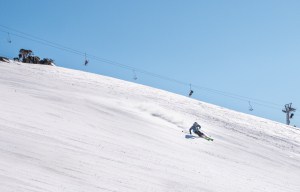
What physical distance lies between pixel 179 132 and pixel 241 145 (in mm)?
4829

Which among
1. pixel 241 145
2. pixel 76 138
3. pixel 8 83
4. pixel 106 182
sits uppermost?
pixel 8 83

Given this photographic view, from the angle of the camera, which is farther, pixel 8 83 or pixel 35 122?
pixel 8 83

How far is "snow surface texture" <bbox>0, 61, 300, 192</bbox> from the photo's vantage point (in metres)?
12.3

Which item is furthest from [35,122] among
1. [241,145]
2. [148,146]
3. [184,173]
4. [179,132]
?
[241,145]

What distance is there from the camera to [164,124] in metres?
26.3

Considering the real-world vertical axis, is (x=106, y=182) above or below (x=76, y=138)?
below

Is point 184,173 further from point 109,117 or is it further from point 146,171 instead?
point 109,117

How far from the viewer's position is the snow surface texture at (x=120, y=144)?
1231cm

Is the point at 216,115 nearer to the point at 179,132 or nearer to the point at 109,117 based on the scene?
the point at 179,132

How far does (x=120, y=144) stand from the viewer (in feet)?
58.2

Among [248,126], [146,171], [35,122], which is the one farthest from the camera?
[248,126]

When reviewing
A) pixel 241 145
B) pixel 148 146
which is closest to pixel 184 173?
pixel 148 146

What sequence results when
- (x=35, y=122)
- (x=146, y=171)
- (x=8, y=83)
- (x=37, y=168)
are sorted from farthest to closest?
(x=8, y=83) < (x=35, y=122) < (x=146, y=171) < (x=37, y=168)

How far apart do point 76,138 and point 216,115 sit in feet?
71.0
